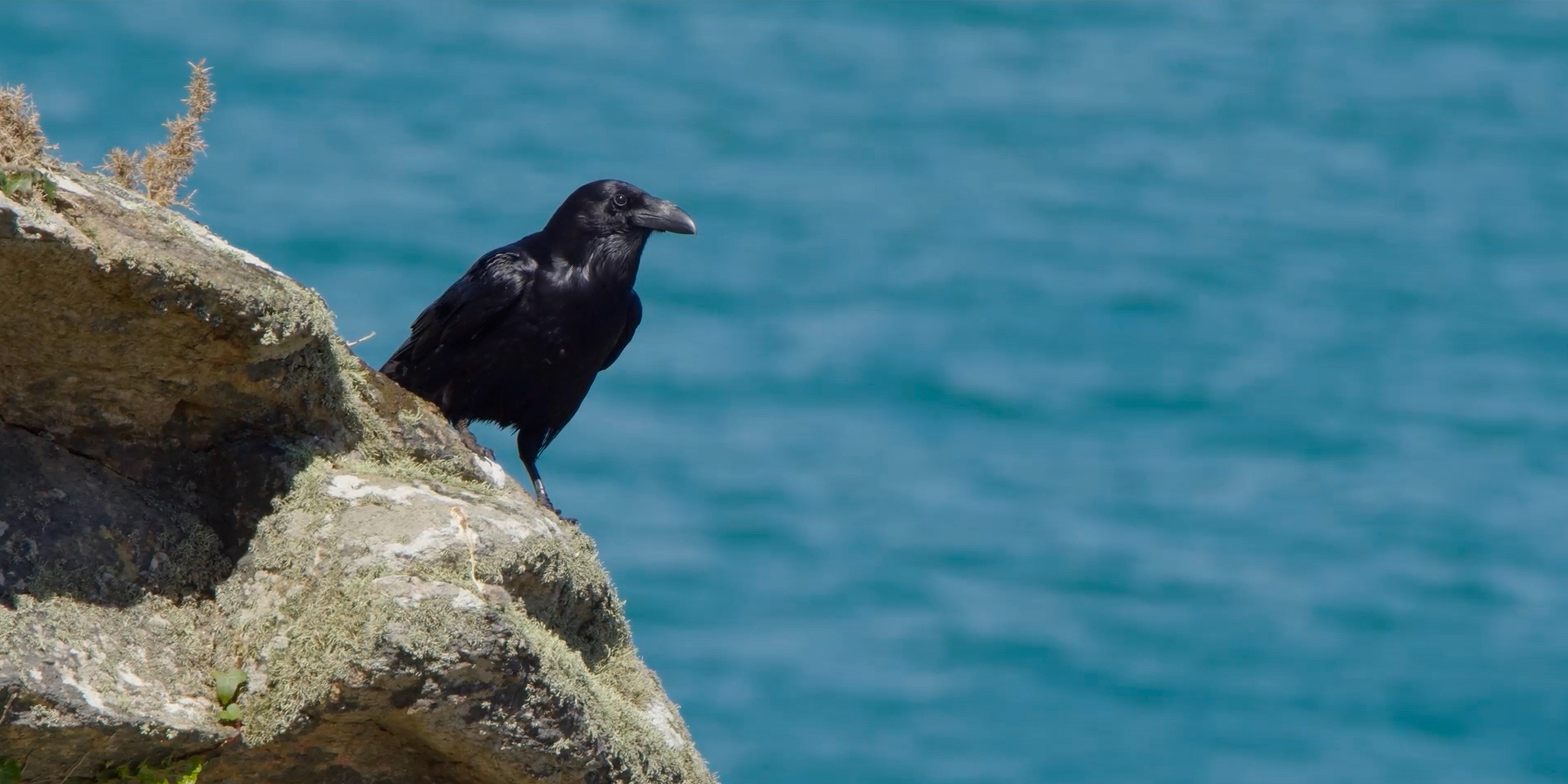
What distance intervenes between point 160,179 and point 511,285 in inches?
94.3

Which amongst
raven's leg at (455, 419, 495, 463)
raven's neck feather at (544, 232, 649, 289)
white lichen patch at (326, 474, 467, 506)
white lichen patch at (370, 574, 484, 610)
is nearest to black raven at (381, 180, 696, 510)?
raven's neck feather at (544, 232, 649, 289)

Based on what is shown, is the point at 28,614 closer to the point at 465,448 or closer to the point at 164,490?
the point at 164,490

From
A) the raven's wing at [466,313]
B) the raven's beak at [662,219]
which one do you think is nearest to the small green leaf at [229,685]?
the raven's wing at [466,313]

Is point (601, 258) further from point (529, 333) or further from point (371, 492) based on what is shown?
point (371, 492)

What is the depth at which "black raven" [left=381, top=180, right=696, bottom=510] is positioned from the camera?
6949 millimetres

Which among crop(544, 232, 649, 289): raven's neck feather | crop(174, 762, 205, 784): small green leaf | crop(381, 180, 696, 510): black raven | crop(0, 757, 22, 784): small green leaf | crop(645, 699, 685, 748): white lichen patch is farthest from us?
crop(544, 232, 649, 289): raven's neck feather

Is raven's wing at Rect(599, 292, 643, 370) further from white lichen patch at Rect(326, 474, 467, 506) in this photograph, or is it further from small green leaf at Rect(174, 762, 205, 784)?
small green leaf at Rect(174, 762, 205, 784)

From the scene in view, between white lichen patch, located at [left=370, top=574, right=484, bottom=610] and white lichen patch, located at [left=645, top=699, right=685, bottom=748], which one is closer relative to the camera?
white lichen patch, located at [left=370, top=574, right=484, bottom=610]

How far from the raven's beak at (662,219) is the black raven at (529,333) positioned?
14 centimetres

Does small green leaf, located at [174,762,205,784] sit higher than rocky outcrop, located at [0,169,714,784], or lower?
lower

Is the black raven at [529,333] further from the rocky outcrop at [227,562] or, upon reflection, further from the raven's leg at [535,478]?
the rocky outcrop at [227,562]

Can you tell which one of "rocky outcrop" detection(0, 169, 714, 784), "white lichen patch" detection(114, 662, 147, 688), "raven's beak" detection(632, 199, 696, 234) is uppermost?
"raven's beak" detection(632, 199, 696, 234)

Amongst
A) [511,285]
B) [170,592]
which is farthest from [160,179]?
[511,285]

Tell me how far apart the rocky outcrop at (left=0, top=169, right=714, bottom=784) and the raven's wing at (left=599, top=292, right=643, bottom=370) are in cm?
331
